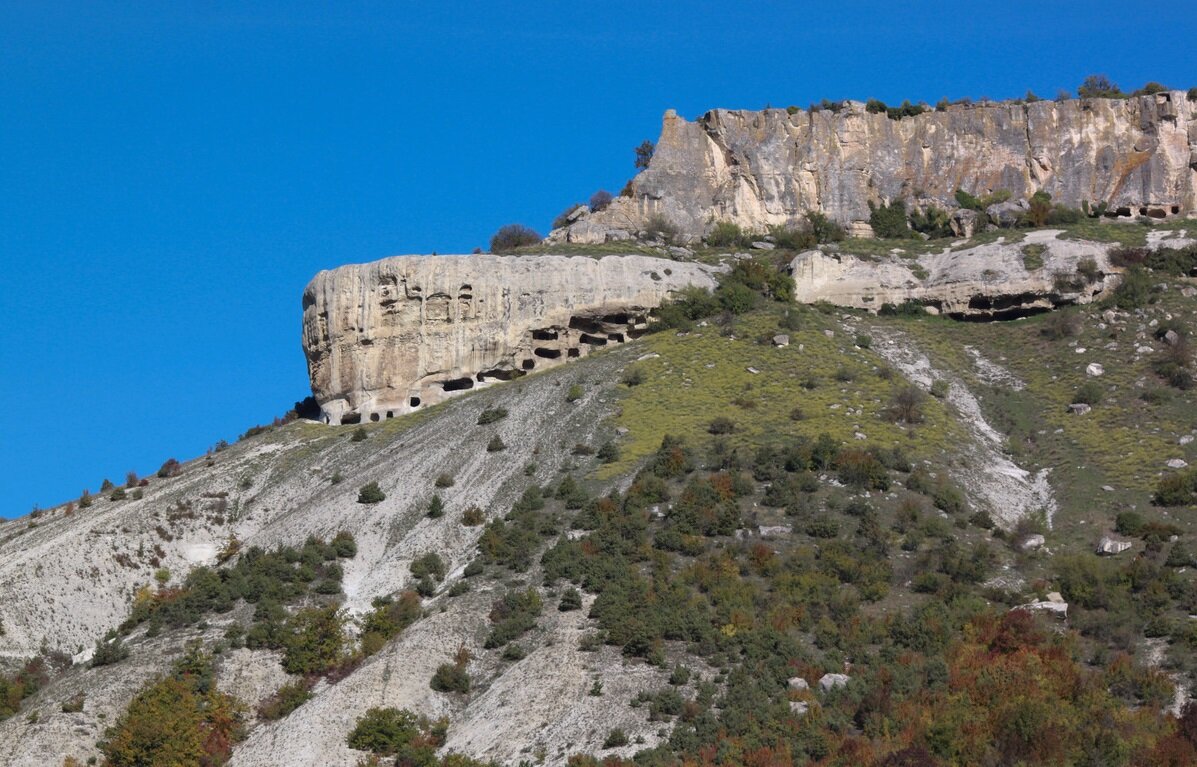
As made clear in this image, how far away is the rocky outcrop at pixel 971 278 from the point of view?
7312 centimetres

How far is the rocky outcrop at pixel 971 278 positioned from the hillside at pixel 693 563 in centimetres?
99

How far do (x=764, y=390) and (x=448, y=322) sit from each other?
13.1 meters

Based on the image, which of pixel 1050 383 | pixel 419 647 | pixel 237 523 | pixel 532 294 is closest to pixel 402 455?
pixel 237 523

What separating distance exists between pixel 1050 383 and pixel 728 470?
1427 cm

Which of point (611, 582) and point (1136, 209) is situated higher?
point (1136, 209)

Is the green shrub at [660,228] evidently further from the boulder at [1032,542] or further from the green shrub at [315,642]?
the green shrub at [315,642]

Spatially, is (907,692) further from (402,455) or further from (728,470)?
(402,455)

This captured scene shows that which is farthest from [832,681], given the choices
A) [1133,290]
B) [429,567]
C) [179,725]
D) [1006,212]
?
[1006,212]

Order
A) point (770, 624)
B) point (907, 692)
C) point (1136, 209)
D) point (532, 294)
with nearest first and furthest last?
1. point (907, 692)
2. point (770, 624)
3. point (532, 294)
4. point (1136, 209)

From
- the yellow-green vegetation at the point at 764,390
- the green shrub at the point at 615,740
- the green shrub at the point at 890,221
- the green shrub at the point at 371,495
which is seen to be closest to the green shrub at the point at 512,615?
the green shrub at the point at 615,740

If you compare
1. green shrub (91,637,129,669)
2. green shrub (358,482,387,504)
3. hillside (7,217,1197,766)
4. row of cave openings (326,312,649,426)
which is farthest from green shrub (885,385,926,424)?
green shrub (91,637,129,669)

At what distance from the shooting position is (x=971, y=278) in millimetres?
74688

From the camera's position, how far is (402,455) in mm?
64688

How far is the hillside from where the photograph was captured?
1781 inches
